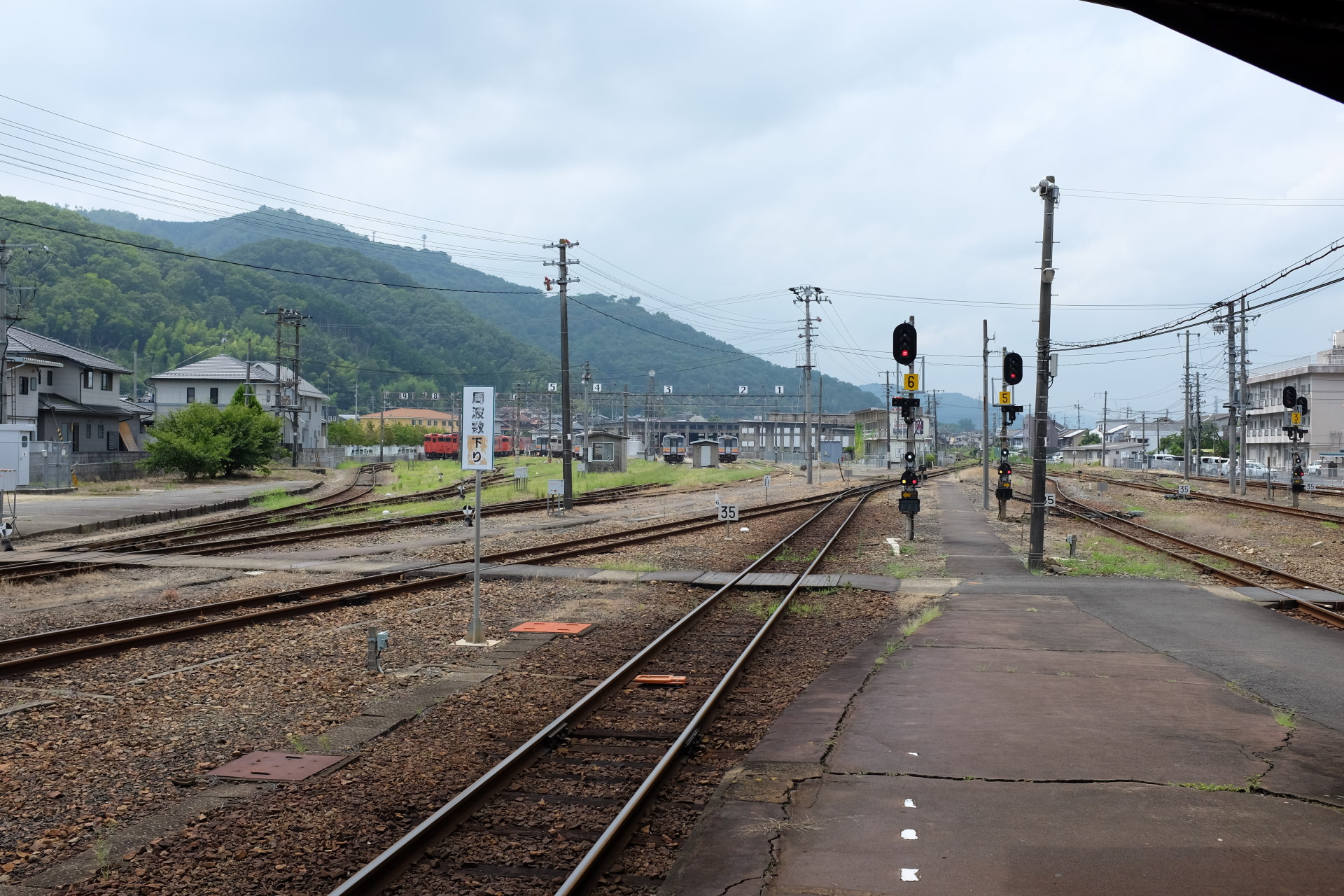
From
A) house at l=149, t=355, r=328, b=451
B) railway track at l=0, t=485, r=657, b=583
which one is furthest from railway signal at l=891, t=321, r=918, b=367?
house at l=149, t=355, r=328, b=451

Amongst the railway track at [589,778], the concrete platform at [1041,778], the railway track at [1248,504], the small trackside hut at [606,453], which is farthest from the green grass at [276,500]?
the railway track at [1248,504]

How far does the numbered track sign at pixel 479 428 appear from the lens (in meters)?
11.8

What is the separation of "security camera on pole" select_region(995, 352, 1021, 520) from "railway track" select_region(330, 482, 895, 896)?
533 inches

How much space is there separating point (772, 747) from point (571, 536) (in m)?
17.7

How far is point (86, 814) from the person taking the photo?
6070mm

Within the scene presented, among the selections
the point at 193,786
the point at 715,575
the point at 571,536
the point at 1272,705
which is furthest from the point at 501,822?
the point at 571,536

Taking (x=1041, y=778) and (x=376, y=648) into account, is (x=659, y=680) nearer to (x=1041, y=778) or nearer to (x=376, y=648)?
(x=376, y=648)

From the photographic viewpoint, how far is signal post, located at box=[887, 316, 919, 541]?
69.4 ft

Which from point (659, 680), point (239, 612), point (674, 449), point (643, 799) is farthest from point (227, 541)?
point (674, 449)

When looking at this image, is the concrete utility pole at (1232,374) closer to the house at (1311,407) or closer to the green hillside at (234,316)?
the house at (1311,407)

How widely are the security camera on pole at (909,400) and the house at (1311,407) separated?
6873cm

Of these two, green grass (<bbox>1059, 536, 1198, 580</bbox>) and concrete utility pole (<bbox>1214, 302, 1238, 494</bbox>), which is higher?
concrete utility pole (<bbox>1214, 302, 1238, 494</bbox>)

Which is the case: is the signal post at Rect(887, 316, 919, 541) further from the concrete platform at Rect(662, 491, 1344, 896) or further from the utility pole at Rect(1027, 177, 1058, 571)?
the concrete platform at Rect(662, 491, 1344, 896)

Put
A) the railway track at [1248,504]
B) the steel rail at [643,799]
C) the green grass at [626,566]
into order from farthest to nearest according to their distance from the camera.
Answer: the railway track at [1248,504], the green grass at [626,566], the steel rail at [643,799]
